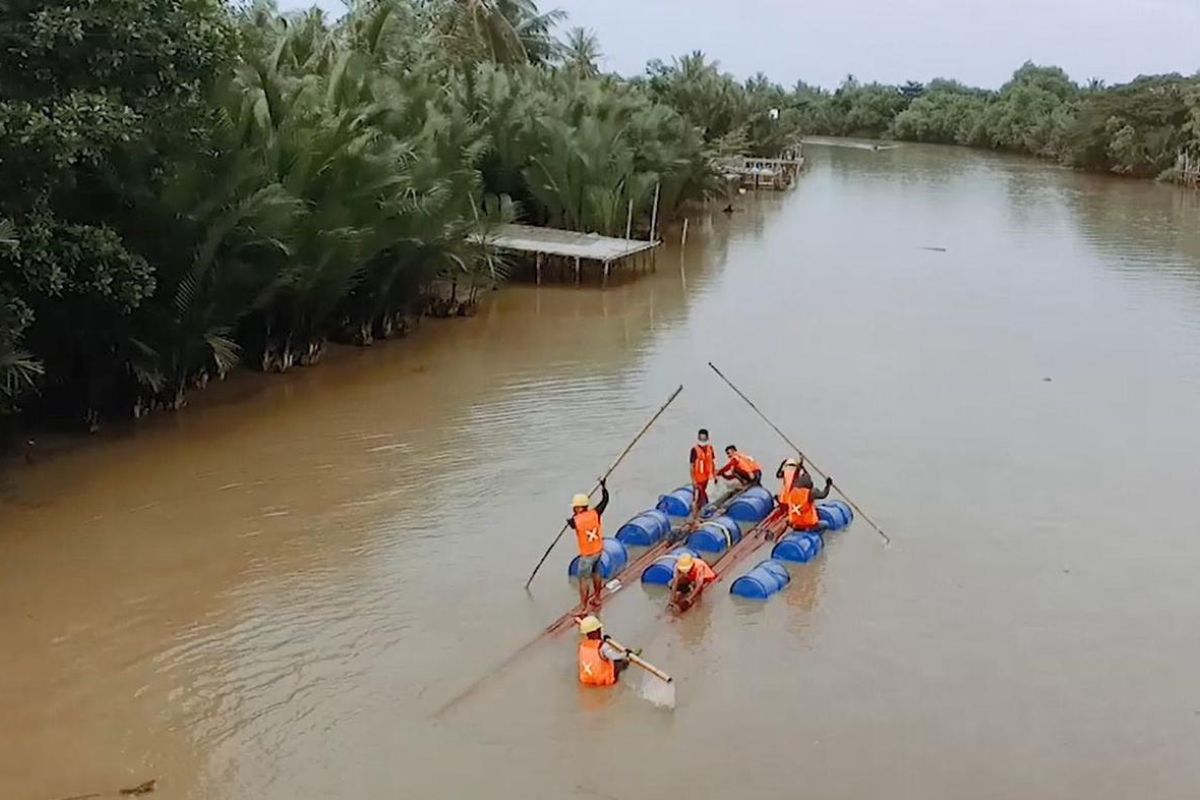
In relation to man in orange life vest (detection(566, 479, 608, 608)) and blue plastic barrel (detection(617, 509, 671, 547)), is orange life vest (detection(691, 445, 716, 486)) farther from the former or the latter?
man in orange life vest (detection(566, 479, 608, 608))

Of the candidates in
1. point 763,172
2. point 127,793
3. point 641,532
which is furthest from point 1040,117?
point 127,793

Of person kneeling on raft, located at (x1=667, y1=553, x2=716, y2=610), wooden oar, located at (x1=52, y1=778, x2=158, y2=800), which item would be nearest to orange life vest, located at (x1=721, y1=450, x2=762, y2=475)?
person kneeling on raft, located at (x1=667, y1=553, x2=716, y2=610)

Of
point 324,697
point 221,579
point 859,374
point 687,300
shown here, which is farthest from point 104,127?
point 687,300

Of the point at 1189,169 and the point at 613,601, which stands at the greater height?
the point at 1189,169

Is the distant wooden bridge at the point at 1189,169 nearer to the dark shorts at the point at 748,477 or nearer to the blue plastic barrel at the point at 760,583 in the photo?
the dark shorts at the point at 748,477

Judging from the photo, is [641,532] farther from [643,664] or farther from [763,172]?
[763,172]

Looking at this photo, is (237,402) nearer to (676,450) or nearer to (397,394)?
(397,394)

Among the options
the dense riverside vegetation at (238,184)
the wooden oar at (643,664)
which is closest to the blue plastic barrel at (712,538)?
the wooden oar at (643,664)
